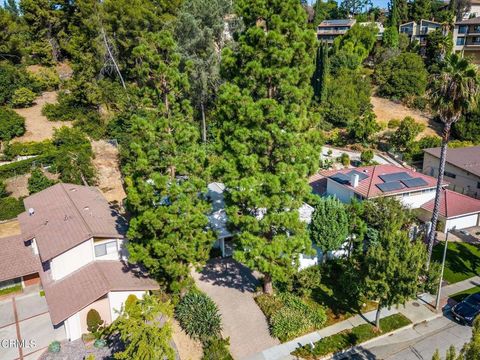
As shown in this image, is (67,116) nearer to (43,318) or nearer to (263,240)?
(43,318)

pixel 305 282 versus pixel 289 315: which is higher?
pixel 305 282

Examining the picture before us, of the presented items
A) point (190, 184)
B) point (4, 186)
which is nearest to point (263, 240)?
point (190, 184)

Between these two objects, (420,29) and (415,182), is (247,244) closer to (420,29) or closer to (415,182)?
(415,182)

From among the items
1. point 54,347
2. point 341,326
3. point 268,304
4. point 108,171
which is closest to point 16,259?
point 54,347

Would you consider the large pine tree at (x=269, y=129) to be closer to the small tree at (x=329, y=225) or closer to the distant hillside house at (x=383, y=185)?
the small tree at (x=329, y=225)

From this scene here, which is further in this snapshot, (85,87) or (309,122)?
(85,87)

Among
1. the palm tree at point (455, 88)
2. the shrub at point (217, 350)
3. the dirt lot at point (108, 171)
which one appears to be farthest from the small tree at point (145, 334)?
the dirt lot at point (108, 171)
